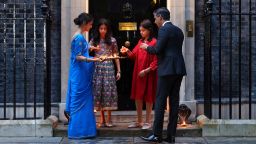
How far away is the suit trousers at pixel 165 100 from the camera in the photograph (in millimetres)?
7688

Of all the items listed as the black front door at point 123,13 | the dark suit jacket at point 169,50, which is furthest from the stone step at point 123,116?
the dark suit jacket at point 169,50

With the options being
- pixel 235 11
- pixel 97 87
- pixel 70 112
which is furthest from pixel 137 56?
pixel 235 11

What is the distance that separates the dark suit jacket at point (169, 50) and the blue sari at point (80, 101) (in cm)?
117

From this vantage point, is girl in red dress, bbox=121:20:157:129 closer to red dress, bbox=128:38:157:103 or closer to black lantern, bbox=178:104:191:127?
red dress, bbox=128:38:157:103

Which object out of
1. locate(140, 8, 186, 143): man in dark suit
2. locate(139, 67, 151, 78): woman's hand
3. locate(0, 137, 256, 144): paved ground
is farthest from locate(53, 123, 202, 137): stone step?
locate(139, 67, 151, 78): woman's hand

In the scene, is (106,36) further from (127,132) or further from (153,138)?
(153,138)

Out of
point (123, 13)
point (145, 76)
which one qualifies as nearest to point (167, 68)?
point (145, 76)

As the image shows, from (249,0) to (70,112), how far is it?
3.38 meters

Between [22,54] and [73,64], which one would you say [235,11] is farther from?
[22,54]

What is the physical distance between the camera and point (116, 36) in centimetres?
983

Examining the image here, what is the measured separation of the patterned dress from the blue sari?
0.82 feet

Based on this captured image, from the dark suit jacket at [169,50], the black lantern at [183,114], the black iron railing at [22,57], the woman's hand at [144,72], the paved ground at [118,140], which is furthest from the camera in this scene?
the black iron railing at [22,57]

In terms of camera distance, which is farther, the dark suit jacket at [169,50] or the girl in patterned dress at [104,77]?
the girl in patterned dress at [104,77]

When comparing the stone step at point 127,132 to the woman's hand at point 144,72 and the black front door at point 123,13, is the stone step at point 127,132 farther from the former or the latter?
the black front door at point 123,13
